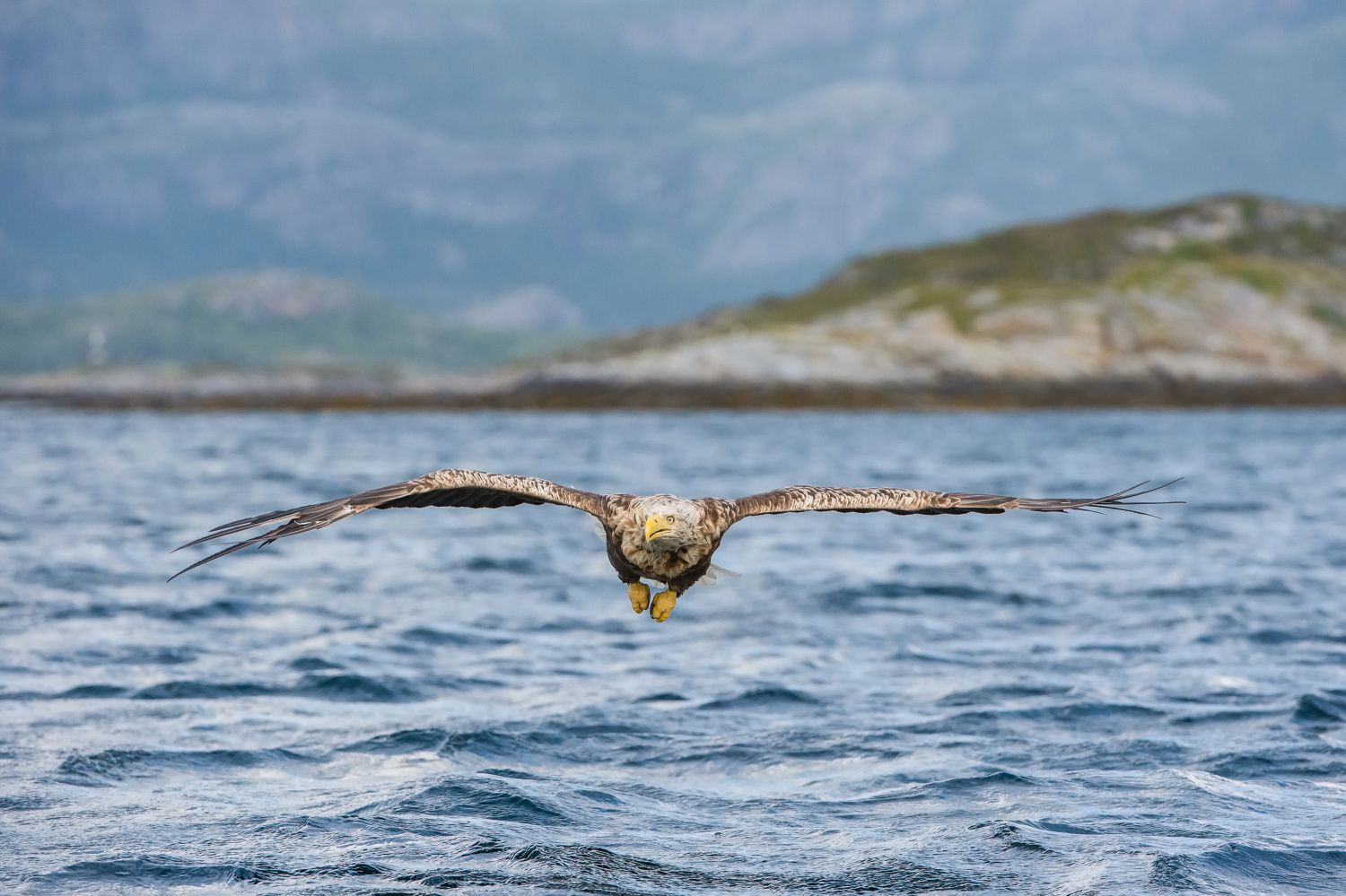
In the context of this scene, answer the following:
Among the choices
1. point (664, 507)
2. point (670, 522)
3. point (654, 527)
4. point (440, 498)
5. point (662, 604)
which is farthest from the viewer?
point (440, 498)

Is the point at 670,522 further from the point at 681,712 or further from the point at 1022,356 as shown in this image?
the point at 1022,356

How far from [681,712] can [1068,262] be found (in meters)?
124

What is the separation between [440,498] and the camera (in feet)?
47.8

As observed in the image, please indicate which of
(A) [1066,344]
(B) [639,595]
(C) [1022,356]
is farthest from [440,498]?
(A) [1066,344]

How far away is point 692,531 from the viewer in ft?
45.7

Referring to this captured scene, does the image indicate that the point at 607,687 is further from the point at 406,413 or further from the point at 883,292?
the point at 883,292

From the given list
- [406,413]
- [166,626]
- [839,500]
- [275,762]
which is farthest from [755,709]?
[406,413]

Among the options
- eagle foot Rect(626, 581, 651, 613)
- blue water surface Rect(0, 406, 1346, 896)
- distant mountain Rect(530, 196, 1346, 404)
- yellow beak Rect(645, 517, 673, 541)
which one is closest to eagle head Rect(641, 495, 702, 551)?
yellow beak Rect(645, 517, 673, 541)

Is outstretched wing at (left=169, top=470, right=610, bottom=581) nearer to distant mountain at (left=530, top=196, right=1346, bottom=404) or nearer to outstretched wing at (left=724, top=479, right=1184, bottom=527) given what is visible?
outstretched wing at (left=724, top=479, right=1184, bottom=527)

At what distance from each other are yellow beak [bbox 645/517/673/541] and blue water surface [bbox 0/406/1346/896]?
2607 millimetres

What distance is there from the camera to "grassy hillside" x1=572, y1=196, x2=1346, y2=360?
390ft

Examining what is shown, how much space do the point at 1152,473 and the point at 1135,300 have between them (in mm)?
59295

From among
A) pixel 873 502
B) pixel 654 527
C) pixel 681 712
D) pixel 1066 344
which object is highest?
pixel 1066 344

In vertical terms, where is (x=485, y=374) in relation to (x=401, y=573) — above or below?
above
